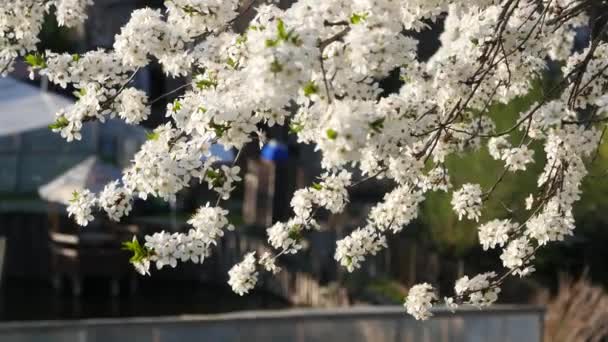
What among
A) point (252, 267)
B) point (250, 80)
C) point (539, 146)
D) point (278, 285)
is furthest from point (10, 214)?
point (250, 80)

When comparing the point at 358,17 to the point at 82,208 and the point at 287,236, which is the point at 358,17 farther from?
the point at 82,208

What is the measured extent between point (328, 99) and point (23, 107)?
1454 cm

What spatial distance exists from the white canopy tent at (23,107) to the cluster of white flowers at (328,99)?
12.1m

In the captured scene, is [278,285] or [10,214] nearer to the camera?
[278,285]

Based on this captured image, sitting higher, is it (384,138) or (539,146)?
(539,146)

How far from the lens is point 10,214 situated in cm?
1875

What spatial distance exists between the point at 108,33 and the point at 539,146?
719 inches

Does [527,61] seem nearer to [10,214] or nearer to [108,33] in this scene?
[10,214]

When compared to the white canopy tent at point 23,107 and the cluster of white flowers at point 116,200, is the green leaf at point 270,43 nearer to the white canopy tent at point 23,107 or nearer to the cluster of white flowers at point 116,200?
the cluster of white flowers at point 116,200

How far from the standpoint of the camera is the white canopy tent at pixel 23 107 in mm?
17219

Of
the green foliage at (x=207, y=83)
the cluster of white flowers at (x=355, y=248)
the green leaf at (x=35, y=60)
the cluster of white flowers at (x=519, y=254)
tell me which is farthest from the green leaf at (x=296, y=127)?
the cluster of white flowers at (x=519, y=254)

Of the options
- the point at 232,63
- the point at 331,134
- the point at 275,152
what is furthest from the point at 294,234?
the point at 275,152

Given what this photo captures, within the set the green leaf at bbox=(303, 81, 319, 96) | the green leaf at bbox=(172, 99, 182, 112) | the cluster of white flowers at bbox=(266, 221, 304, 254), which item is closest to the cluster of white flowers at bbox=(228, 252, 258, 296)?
the cluster of white flowers at bbox=(266, 221, 304, 254)

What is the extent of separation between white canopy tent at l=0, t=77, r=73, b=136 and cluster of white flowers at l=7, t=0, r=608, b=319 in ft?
39.6
